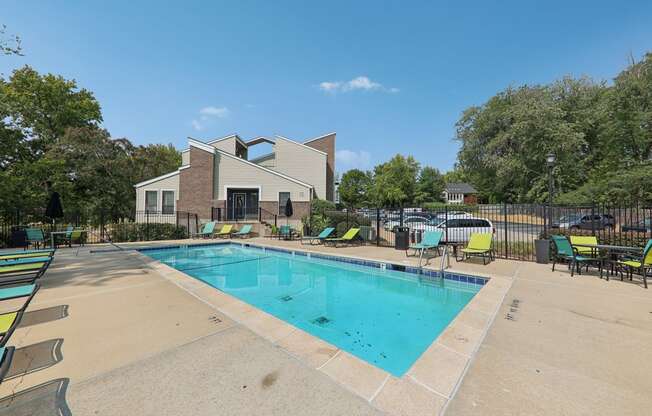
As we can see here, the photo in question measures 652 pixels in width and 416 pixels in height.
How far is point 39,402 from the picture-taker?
2.05m

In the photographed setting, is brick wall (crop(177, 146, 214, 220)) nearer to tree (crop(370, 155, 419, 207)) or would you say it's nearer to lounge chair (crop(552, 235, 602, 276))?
lounge chair (crop(552, 235, 602, 276))

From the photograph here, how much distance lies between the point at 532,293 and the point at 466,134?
3872 centimetres

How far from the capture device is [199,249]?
45.9 ft

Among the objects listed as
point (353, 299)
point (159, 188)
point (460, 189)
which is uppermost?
point (460, 189)

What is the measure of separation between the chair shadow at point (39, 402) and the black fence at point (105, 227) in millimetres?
12946

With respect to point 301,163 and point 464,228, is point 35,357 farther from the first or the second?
point 301,163

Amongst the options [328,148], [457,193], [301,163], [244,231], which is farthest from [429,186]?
[244,231]

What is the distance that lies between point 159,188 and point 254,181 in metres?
7.23

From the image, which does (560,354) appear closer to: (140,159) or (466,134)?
(140,159)

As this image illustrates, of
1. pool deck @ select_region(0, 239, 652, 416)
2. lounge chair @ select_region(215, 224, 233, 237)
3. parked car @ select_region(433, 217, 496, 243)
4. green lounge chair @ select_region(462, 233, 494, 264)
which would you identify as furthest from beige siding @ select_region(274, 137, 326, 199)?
pool deck @ select_region(0, 239, 652, 416)

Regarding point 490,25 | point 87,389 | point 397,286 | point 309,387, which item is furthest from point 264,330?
point 490,25

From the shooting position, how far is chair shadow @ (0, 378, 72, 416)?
6.41 ft

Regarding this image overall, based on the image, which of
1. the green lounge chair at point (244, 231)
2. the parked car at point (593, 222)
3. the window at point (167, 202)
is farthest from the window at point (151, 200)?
the parked car at point (593, 222)

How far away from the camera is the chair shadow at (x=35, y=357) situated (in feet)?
8.29
